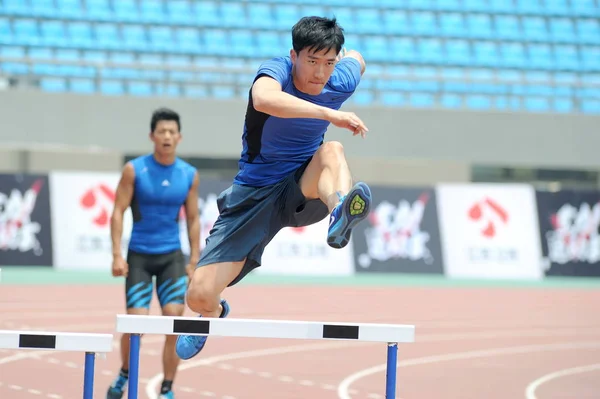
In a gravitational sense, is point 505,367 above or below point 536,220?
below

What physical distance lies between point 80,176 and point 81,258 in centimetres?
150

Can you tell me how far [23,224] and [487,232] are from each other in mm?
8761

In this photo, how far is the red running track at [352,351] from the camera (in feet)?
27.3

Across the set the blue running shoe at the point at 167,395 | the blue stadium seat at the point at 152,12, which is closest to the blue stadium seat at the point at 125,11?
the blue stadium seat at the point at 152,12

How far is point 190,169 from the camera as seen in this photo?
8367 mm

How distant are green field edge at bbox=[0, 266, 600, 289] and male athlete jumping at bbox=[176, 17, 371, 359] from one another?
10.9 metres

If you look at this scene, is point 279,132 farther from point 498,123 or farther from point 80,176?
point 498,123

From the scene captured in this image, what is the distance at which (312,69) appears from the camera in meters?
5.63

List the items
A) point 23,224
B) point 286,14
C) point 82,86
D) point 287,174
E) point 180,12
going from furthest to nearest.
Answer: point 286,14 → point 180,12 → point 82,86 → point 23,224 → point 287,174

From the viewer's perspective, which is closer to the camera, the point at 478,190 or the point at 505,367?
the point at 505,367

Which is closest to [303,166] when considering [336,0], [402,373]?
[402,373]

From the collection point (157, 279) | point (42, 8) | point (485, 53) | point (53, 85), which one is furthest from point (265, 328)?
point (485, 53)

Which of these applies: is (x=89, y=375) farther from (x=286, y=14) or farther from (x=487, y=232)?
(x=286, y=14)

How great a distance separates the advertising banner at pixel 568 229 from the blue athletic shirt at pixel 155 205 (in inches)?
527
